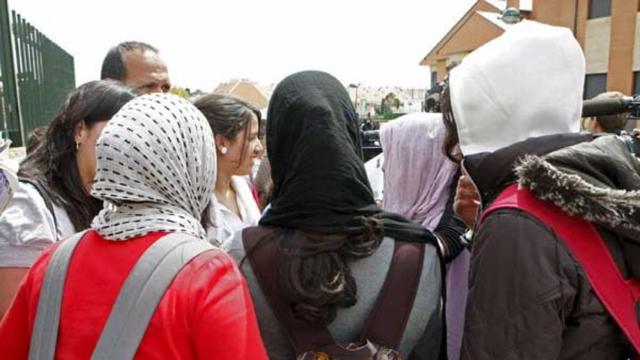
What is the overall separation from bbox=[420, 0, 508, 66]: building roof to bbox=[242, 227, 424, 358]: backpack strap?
2123 cm

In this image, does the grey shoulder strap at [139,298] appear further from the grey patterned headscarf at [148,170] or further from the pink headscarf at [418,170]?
the pink headscarf at [418,170]

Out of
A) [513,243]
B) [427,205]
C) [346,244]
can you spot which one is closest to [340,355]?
[346,244]

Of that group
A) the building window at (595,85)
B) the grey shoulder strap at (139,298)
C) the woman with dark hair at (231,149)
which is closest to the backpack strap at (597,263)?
the grey shoulder strap at (139,298)

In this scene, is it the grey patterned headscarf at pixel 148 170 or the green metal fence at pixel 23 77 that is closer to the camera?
the grey patterned headscarf at pixel 148 170

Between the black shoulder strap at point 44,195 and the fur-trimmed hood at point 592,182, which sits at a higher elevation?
the fur-trimmed hood at point 592,182

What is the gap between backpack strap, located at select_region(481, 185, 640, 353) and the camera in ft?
3.53

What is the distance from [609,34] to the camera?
18500 mm

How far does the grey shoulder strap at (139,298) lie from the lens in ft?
3.49

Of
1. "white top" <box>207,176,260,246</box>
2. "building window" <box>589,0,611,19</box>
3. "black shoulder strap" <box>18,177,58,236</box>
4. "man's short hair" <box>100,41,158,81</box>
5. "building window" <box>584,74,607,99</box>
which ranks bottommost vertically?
"building window" <box>584,74,607,99</box>

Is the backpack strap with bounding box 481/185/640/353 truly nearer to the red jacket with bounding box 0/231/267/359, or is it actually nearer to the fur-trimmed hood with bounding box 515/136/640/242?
the fur-trimmed hood with bounding box 515/136/640/242

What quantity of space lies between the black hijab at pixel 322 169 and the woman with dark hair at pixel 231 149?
1241 mm

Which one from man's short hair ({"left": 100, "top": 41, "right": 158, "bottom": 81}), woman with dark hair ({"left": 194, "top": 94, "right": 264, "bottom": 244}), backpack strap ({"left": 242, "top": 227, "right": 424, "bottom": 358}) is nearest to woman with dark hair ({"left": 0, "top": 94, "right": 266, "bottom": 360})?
backpack strap ({"left": 242, "top": 227, "right": 424, "bottom": 358})

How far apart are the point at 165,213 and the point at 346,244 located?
448 millimetres

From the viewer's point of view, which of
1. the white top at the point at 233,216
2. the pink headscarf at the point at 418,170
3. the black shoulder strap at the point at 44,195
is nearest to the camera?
the black shoulder strap at the point at 44,195
